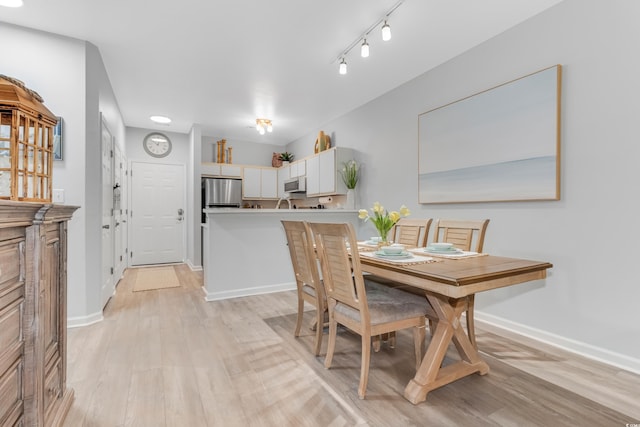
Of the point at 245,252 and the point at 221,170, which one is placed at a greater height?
the point at 221,170

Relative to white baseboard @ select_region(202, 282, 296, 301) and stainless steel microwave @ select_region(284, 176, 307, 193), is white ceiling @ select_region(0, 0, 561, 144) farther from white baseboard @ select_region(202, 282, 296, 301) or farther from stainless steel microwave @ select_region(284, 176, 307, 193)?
white baseboard @ select_region(202, 282, 296, 301)

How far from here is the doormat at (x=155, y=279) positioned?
419 centimetres

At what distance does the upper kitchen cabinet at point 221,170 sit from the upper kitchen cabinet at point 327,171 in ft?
5.45

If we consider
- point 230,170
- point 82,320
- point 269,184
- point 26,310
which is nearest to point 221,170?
point 230,170

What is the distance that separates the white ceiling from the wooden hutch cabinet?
192 centimetres

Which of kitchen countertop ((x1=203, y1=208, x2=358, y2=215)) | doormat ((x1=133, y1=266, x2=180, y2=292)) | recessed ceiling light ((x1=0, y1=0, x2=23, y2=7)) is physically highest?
recessed ceiling light ((x1=0, y1=0, x2=23, y2=7))

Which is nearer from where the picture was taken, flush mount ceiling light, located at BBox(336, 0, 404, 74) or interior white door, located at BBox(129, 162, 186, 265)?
flush mount ceiling light, located at BBox(336, 0, 404, 74)

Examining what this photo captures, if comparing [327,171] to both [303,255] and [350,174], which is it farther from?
[303,255]

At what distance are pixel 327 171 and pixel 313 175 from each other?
0.46 metres

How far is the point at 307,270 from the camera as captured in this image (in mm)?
2301

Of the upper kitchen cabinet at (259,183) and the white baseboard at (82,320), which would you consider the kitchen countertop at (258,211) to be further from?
the upper kitchen cabinet at (259,183)

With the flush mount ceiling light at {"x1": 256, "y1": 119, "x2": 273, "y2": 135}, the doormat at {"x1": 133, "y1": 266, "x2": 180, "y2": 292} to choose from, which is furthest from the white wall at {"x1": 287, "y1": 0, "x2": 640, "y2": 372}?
the doormat at {"x1": 133, "y1": 266, "x2": 180, "y2": 292}

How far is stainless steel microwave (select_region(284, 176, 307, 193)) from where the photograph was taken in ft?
17.9

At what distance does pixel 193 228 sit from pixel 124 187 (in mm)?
1351
